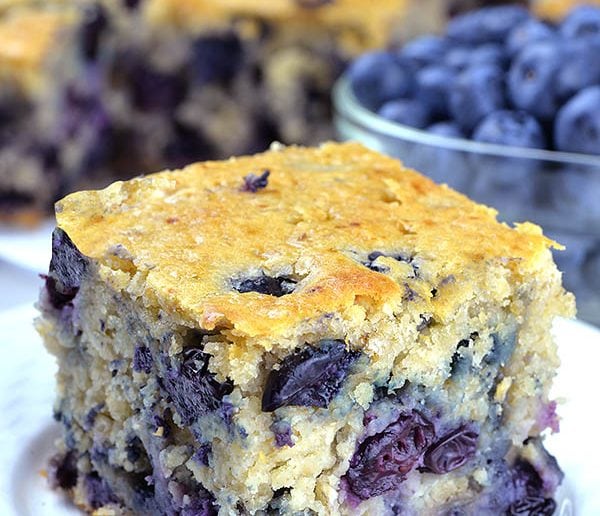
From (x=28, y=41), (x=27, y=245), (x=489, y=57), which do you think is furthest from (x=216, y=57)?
(x=489, y=57)

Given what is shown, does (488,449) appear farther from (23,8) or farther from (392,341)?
(23,8)

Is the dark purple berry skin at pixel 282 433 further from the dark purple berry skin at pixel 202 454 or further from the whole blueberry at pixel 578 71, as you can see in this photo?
the whole blueberry at pixel 578 71

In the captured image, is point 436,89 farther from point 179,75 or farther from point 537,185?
point 179,75

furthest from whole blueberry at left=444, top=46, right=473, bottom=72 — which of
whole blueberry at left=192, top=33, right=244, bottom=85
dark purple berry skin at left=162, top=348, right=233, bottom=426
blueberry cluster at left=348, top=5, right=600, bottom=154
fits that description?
dark purple berry skin at left=162, top=348, right=233, bottom=426

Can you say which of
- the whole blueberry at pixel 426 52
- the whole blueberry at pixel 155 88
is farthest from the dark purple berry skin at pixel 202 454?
the whole blueberry at pixel 155 88

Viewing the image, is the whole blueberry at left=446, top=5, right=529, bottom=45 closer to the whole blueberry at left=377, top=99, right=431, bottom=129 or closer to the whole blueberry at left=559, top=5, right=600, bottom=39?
the whole blueberry at left=559, top=5, right=600, bottom=39
